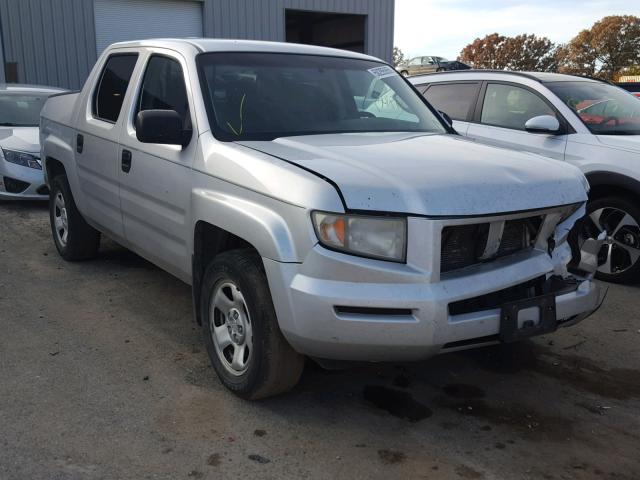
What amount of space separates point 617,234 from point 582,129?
3.05 ft

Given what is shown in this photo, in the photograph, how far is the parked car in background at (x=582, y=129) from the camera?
5.26m

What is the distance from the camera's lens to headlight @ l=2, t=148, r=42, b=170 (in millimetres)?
8320

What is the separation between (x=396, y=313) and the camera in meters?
2.76

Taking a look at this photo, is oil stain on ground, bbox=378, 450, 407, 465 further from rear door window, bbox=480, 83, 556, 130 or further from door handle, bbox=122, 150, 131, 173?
rear door window, bbox=480, 83, 556, 130

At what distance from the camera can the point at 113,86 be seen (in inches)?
190

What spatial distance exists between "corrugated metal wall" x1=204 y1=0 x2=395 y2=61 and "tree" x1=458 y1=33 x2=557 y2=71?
3875cm

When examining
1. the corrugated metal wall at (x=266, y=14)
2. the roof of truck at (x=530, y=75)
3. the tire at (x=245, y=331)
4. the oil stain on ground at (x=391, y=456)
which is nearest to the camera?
the oil stain on ground at (x=391, y=456)

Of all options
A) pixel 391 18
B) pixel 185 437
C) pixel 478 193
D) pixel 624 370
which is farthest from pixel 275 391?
pixel 391 18

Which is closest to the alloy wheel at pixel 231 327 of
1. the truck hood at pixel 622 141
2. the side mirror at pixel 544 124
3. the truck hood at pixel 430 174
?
the truck hood at pixel 430 174

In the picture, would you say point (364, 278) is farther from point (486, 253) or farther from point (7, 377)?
point (7, 377)

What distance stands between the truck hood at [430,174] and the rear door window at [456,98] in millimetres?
2925

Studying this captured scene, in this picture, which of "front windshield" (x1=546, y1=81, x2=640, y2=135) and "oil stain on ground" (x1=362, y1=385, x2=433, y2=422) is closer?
"oil stain on ground" (x1=362, y1=385, x2=433, y2=422)

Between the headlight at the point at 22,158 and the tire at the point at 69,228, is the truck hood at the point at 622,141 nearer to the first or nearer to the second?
the tire at the point at 69,228

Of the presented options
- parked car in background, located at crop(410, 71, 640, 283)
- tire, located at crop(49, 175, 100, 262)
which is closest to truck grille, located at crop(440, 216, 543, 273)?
parked car in background, located at crop(410, 71, 640, 283)
